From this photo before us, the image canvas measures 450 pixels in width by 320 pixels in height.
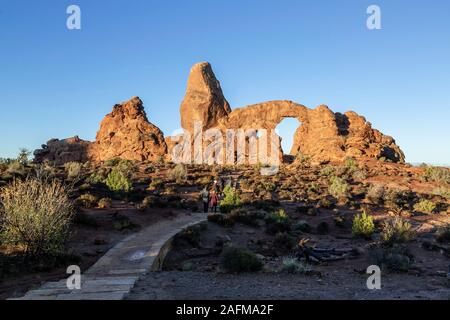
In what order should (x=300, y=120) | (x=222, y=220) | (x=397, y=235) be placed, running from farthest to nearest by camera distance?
(x=300, y=120)
(x=222, y=220)
(x=397, y=235)

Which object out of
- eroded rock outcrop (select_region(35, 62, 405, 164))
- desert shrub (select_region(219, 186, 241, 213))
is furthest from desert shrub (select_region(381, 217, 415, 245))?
eroded rock outcrop (select_region(35, 62, 405, 164))

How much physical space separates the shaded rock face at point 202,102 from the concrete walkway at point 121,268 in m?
38.5

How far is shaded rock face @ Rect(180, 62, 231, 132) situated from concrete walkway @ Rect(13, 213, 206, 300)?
126ft

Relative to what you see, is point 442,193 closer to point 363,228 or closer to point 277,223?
point 363,228

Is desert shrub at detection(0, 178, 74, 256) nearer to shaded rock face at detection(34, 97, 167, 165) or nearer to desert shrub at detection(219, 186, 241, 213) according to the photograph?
desert shrub at detection(219, 186, 241, 213)

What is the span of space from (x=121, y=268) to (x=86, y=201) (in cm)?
912

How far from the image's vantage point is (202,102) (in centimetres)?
5209

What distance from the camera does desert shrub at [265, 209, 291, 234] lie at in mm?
15046

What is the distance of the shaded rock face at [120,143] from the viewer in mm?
49469

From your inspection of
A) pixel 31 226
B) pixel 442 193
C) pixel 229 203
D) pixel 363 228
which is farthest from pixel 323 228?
pixel 442 193

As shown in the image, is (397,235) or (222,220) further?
(222,220)
